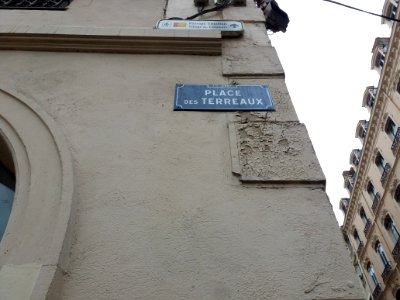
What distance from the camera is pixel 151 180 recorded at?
1.77 m

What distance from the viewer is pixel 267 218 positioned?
1.58m

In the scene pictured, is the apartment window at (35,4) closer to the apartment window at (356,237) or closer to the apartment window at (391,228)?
the apartment window at (391,228)

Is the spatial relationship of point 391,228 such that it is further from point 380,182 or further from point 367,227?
point 367,227

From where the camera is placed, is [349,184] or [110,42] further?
[349,184]

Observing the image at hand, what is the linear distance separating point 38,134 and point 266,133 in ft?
4.29

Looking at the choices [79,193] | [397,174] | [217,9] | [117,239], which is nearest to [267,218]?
[117,239]

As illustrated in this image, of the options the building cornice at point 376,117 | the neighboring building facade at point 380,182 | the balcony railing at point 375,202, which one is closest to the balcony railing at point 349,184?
the neighboring building facade at point 380,182

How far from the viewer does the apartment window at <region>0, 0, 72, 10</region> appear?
367 centimetres

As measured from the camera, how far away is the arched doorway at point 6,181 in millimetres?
1950

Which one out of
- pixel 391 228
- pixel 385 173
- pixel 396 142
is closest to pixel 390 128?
pixel 396 142

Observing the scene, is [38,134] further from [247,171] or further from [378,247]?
[378,247]

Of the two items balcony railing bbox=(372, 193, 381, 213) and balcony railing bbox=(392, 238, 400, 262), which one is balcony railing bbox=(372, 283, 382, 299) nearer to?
balcony railing bbox=(392, 238, 400, 262)

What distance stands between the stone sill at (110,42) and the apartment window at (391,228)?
17.0 m

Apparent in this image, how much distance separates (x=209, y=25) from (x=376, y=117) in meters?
19.9
